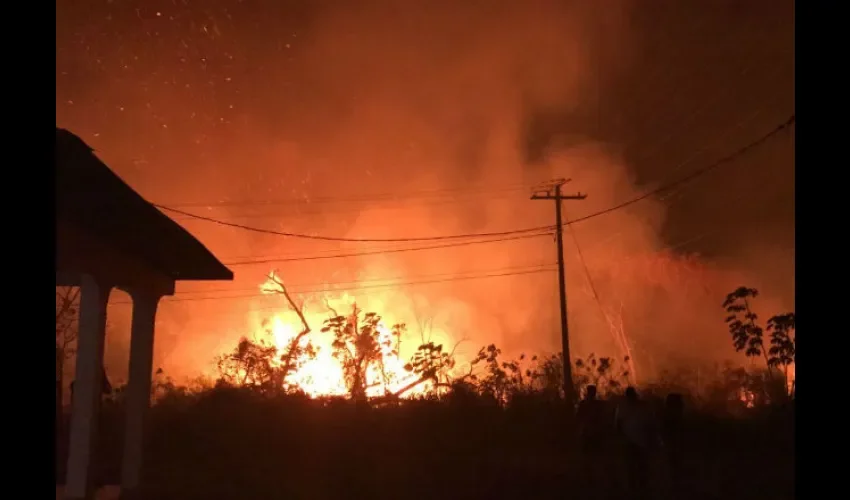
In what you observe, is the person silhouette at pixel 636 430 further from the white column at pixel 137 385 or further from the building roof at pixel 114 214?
the white column at pixel 137 385

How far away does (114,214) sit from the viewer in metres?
8.06

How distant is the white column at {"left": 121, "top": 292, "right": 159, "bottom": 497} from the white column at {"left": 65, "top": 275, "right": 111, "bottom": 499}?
1.97 metres

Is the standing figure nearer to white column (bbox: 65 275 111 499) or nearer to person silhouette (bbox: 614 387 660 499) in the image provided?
person silhouette (bbox: 614 387 660 499)

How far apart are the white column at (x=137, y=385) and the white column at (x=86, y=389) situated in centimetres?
197

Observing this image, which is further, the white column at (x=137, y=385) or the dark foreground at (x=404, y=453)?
the dark foreground at (x=404, y=453)

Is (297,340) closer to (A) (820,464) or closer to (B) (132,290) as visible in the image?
(B) (132,290)

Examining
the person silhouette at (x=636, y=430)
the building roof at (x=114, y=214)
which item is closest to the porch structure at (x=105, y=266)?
the building roof at (x=114, y=214)

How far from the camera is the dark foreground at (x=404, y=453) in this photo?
43.0ft

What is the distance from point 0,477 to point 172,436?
64.5ft

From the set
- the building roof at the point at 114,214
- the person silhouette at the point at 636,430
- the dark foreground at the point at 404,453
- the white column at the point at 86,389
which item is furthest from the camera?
the dark foreground at the point at 404,453

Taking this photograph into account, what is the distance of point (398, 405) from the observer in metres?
26.6

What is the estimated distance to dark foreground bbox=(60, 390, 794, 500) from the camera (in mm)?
13109

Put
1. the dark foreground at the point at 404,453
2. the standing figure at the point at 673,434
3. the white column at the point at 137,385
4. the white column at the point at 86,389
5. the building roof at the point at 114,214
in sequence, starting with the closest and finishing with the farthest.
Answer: the building roof at the point at 114,214, the white column at the point at 86,389, the white column at the point at 137,385, the standing figure at the point at 673,434, the dark foreground at the point at 404,453

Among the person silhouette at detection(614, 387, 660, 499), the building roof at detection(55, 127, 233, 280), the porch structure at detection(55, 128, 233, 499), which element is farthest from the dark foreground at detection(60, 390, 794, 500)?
the building roof at detection(55, 127, 233, 280)
